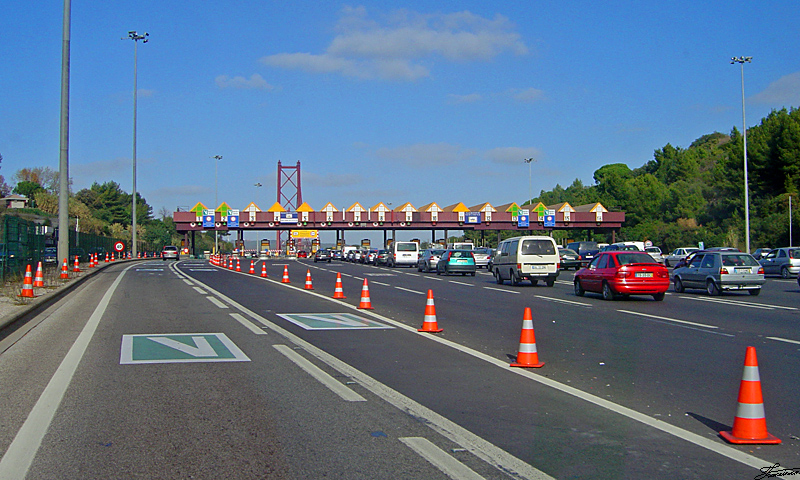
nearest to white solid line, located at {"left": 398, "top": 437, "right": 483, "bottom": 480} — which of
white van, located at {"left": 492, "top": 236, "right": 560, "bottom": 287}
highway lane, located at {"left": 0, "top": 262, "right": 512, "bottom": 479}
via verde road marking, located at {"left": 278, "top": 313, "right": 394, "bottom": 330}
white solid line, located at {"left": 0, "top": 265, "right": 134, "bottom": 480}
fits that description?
highway lane, located at {"left": 0, "top": 262, "right": 512, "bottom": 479}

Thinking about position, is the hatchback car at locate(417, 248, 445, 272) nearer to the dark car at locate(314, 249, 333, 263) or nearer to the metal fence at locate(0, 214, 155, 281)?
the metal fence at locate(0, 214, 155, 281)

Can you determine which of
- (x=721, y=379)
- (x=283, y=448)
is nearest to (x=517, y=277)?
(x=721, y=379)

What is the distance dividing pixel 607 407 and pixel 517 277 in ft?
69.9

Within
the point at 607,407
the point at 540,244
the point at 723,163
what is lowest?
the point at 607,407

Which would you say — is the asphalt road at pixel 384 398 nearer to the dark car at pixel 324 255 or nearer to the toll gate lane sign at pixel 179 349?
the toll gate lane sign at pixel 179 349

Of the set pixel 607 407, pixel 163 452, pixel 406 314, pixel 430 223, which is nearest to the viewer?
pixel 163 452

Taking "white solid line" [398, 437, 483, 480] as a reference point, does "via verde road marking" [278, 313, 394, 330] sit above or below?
above

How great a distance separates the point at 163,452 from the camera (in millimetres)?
5426

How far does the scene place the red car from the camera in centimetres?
2028

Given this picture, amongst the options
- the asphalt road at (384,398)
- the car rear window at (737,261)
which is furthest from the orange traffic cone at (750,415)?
the car rear window at (737,261)

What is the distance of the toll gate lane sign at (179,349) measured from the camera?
31.8 feet

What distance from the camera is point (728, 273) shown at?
23.1 meters

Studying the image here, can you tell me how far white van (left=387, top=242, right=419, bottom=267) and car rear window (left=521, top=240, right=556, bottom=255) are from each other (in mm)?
23197

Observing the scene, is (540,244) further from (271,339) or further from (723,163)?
(723,163)
